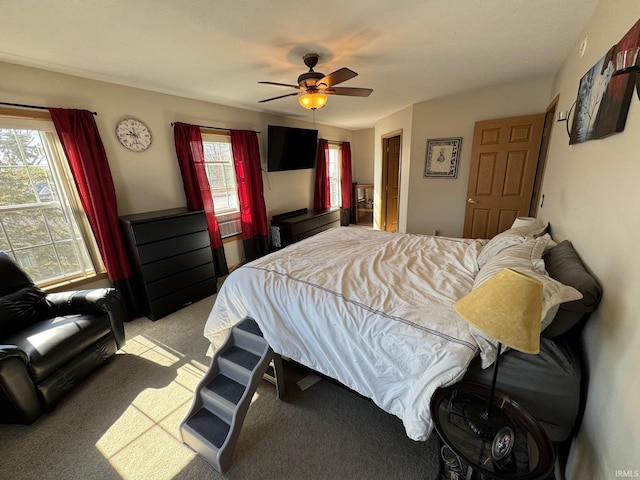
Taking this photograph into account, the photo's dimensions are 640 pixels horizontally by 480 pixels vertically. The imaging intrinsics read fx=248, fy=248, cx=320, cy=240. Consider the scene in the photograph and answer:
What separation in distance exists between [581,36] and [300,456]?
342 cm

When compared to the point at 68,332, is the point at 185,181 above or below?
above

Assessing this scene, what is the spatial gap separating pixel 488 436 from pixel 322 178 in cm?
480

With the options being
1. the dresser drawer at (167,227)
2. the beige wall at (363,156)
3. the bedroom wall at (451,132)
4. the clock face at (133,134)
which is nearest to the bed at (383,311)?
the dresser drawer at (167,227)

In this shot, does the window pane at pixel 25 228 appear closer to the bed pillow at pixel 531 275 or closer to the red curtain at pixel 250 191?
the red curtain at pixel 250 191

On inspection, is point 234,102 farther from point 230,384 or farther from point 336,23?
point 230,384

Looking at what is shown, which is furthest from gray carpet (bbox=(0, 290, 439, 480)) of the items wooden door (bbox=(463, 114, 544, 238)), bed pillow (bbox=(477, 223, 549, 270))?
wooden door (bbox=(463, 114, 544, 238))

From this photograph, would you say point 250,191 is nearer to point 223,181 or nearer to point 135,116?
point 223,181

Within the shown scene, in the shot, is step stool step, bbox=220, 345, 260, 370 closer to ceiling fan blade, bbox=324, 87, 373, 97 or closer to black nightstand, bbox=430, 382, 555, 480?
black nightstand, bbox=430, 382, 555, 480

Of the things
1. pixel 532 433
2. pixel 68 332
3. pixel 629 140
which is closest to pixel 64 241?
pixel 68 332

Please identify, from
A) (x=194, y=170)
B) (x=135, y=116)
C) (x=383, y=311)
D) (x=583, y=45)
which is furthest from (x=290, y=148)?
(x=383, y=311)

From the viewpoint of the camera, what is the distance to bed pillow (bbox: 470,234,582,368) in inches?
36.2

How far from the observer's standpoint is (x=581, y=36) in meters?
1.85

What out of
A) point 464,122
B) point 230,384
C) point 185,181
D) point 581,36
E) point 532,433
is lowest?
point 230,384

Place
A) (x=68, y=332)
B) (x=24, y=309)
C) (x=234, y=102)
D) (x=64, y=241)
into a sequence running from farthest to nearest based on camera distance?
(x=234, y=102) → (x=64, y=241) → (x=24, y=309) → (x=68, y=332)
